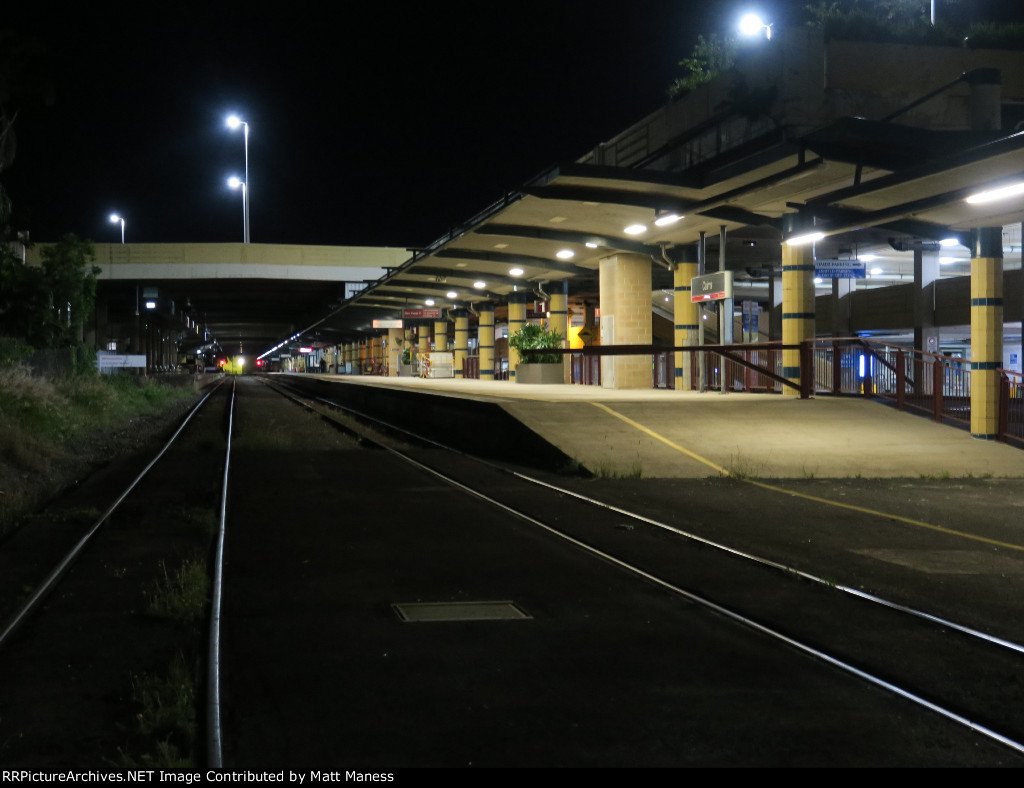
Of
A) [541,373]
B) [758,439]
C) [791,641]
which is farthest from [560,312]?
[791,641]

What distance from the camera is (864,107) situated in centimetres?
2427

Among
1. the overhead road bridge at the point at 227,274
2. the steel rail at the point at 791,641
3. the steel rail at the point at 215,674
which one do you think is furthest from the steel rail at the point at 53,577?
the overhead road bridge at the point at 227,274

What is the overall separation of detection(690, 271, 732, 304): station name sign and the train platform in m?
3.57

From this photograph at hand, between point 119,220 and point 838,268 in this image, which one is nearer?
point 838,268

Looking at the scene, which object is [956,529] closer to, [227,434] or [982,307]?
[982,307]

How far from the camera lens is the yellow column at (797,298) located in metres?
24.3

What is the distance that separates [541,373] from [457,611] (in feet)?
111

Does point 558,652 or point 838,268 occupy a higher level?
point 838,268

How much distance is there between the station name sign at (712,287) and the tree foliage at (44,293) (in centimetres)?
2533

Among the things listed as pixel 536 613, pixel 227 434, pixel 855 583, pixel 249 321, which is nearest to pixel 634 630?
pixel 536 613

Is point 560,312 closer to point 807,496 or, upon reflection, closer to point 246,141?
point 807,496

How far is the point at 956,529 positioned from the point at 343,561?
6728 mm

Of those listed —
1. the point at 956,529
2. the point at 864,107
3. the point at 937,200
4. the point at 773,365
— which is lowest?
the point at 956,529

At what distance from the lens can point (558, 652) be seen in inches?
260
